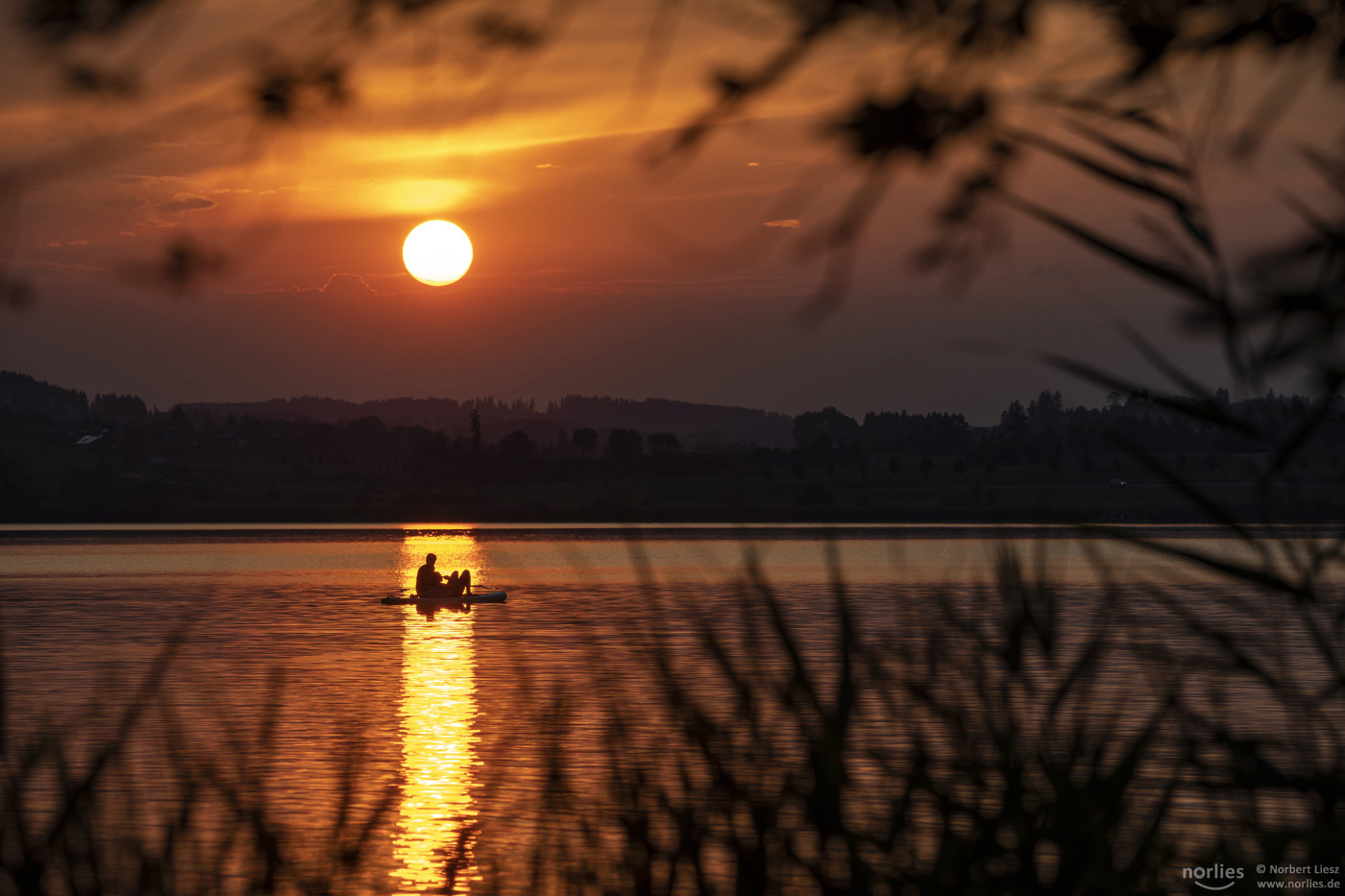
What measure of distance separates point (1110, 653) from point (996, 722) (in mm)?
34270

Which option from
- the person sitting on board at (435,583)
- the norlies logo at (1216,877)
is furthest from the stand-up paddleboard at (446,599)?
the norlies logo at (1216,877)

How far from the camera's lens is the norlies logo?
20.0 ft

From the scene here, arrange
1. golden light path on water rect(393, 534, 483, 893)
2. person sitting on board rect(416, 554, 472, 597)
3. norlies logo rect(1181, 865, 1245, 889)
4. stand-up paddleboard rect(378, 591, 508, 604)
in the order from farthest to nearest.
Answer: stand-up paddleboard rect(378, 591, 508, 604), person sitting on board rect(416, 554, 472, 597), golden light path on water rect(393, 534, 483, 893), norlies logo rect(1181, 865, 1245, 889)

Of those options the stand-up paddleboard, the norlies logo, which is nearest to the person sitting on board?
the stand-up paddleboard

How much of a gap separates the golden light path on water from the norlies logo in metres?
3.33

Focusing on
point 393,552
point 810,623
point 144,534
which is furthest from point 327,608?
point 144,534

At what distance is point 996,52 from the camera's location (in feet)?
16.1

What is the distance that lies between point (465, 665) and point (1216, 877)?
35685mm

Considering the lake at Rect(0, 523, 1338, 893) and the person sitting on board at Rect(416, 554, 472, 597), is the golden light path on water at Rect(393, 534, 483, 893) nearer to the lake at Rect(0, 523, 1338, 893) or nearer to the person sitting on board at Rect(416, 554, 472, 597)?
the lake at Rect(0, 523, 1338, 893)

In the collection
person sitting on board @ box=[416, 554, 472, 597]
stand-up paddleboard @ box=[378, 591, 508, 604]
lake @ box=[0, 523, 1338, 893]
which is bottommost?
lake @ box=[0, 523, 1338, 893]

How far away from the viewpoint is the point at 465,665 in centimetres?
4075

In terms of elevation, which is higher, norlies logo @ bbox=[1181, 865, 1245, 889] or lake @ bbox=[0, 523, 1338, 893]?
lake @ bbox=[0, 523, 1338, 893]

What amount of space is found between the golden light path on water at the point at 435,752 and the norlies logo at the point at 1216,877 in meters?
3.33

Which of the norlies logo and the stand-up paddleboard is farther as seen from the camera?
the stand-up paddleboard
